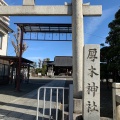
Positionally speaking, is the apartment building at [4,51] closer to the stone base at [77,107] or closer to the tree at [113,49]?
the tree at [113,49]

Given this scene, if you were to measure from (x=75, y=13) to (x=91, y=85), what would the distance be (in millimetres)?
3259

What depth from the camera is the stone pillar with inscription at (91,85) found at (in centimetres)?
694

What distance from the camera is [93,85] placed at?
698 centimetres

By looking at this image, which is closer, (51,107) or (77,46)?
(77,46)

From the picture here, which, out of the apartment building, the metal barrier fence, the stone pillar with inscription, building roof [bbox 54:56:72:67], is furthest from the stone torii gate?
building roof [bbox 54:56:72:67]

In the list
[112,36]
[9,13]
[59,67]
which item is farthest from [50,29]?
[59,67]

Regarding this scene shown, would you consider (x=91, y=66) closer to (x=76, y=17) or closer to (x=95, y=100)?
(x=95, y=100)

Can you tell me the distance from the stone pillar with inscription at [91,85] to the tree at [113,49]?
5.25m

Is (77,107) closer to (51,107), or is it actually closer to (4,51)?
(51,107)

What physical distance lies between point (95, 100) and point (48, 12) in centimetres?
425

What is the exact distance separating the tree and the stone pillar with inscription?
5.25 meters

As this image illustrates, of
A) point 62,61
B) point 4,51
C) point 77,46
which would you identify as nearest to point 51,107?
point 77,46

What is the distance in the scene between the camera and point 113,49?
12594mm

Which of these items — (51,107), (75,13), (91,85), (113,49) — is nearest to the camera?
(91,85)
